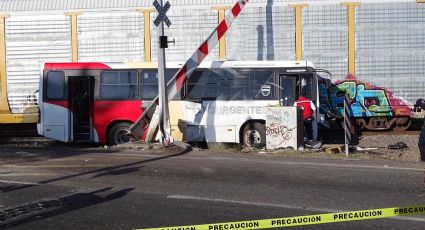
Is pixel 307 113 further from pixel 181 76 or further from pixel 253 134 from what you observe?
pixel 181 76

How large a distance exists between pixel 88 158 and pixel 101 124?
461 cm

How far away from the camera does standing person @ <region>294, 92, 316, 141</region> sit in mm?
16453

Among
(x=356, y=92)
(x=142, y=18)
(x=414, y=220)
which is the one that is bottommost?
(x=414, y=220)

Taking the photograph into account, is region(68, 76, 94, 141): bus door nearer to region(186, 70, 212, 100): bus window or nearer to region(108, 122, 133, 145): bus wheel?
region(108, 122, 133, 145): bus wheel

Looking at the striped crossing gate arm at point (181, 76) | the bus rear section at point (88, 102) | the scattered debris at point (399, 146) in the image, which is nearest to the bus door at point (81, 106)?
the bus rear section at point (88, 102)

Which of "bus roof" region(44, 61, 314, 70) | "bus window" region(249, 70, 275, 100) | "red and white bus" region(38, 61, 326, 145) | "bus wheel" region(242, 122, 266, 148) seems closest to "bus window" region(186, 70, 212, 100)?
"red and white bus" region(38, 61, 326, 145)

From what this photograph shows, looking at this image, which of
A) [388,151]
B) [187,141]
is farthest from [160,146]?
[388,151]

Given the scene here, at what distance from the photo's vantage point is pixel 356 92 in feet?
62.0

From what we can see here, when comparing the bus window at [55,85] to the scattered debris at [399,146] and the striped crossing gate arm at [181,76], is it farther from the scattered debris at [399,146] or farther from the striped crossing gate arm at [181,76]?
the scattered debris at [399,146]

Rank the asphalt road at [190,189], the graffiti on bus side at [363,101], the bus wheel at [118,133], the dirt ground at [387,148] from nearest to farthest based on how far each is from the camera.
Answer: the asphalt road at [190,189] < the dirt ground at [387,148] < the bus wheel at [118,133] < the graffiti on bus side at [363,101]

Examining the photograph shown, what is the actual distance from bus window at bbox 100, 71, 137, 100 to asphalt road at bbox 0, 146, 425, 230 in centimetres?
452

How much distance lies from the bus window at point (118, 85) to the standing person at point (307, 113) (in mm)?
5068

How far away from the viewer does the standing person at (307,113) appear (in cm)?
1645

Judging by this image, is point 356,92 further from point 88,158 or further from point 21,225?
point 21,225
